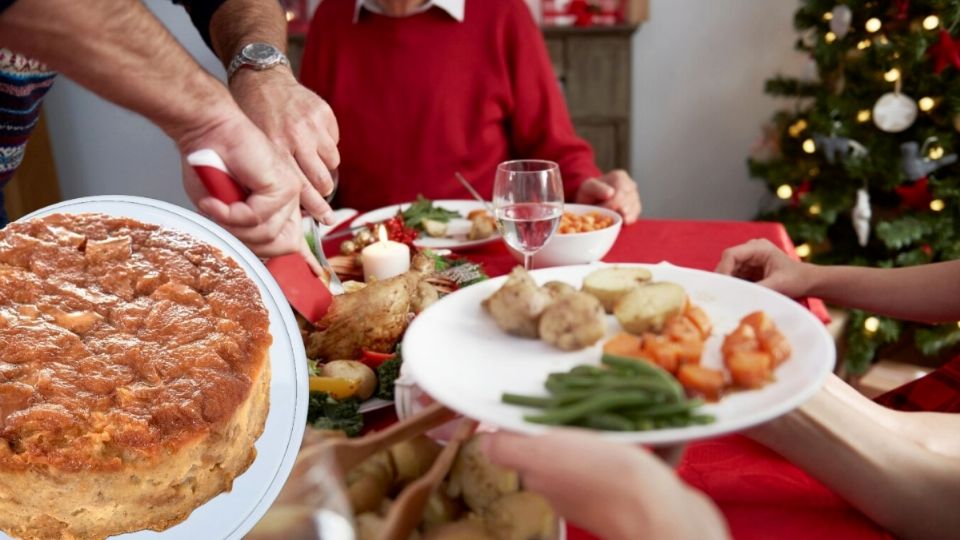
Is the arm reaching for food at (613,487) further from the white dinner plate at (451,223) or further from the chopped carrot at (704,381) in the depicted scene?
the white dinner plate at (451,223)

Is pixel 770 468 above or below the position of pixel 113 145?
below

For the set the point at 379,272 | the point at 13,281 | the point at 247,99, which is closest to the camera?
the point at 13,281

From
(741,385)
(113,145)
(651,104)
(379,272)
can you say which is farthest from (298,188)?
(651,104)

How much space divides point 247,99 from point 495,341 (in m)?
0.46

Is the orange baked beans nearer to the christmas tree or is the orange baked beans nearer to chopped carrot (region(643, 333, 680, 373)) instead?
chopped carrot (region(643, 333, 680, 373))

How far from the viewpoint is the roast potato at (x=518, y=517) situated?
20.0 inches

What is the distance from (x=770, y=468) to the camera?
2.70 ft

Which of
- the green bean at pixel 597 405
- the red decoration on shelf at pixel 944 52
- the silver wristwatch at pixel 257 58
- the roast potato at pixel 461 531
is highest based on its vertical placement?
the silver wristwatch at pixel 257 58

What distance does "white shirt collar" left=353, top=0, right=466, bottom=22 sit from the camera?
2268mm

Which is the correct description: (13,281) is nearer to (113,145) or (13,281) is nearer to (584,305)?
(113,145)

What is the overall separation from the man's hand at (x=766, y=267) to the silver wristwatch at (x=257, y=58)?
735mm

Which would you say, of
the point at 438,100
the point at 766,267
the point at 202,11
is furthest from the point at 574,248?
the point at 438,100

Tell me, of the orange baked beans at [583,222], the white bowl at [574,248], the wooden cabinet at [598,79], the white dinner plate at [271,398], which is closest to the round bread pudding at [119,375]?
the white dinner plate at [271,398]

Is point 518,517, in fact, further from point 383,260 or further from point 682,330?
point 383,260
